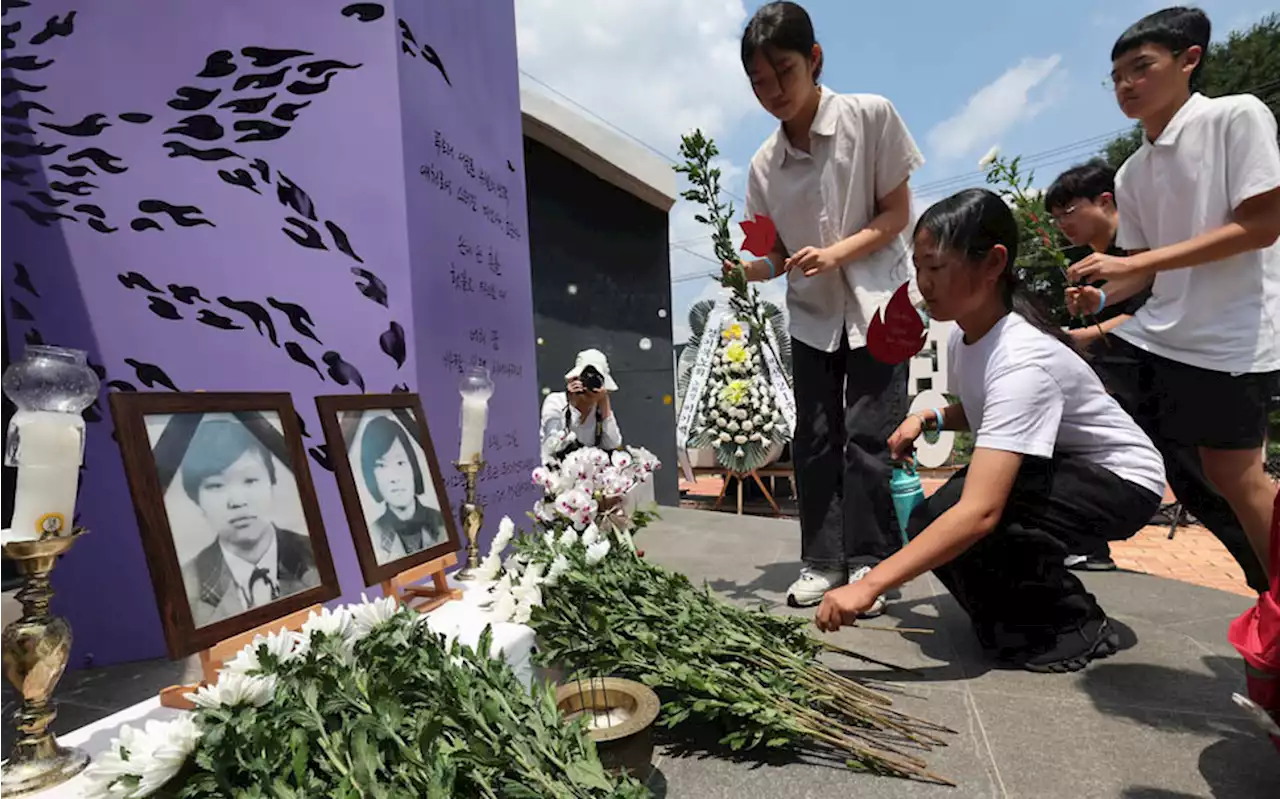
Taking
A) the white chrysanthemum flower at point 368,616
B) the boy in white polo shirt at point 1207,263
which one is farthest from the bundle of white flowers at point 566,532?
the boy in white polo shirt at point 1207,263

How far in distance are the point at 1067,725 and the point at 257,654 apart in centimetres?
163

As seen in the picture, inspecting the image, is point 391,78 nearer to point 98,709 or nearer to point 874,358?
point 874,358

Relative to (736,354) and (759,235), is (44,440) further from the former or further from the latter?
(736,354)

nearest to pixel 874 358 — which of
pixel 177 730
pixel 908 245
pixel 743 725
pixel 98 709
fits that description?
pixel 908 245

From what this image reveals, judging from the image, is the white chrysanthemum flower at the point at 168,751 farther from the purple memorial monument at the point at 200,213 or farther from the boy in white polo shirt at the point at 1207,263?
the boy in white polo shirt at the point at 1207,263

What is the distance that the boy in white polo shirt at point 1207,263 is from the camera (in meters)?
1.81

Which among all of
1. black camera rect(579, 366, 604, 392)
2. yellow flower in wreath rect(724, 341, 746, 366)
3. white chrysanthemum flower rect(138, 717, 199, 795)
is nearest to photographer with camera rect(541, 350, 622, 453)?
black camera rect(579, 366, 604, 392)

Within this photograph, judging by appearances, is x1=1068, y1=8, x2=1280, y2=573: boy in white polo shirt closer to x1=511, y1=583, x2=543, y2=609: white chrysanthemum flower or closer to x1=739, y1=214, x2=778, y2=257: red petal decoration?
x1=739, y1=214, x2=778, y2=257: red petal decoration

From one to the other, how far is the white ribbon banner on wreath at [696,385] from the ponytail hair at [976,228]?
211 inches

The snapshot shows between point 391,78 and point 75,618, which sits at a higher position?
point 391,78

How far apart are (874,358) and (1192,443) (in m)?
0.91

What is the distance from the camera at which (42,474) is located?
3.37ft

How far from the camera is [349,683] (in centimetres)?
105

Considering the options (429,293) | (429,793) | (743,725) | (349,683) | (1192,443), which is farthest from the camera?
(429,293)
